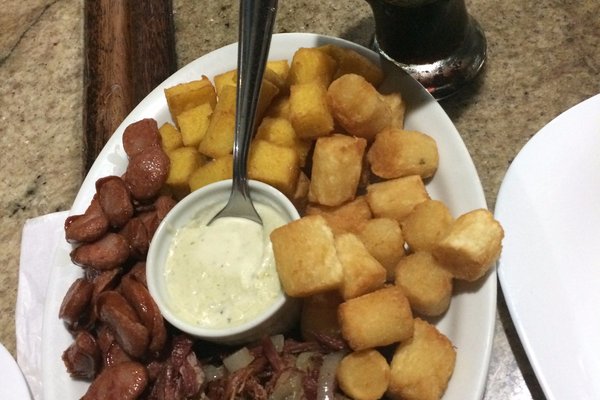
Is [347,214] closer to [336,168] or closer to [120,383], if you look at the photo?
[336,168]

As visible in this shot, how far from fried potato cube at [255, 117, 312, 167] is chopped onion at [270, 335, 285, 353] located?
0.33 meters

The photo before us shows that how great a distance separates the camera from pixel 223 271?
3.54ft

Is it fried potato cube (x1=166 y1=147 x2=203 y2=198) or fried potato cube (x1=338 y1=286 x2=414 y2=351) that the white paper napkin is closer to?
fried potato cube (x1=166 y1=147 x2=203 y2=198)

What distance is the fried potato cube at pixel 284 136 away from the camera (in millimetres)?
1199

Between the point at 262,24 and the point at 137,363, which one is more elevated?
the point at 262,24

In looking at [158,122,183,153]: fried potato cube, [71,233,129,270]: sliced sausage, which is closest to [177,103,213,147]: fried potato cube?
[158,122,183,153]: fried potato cube

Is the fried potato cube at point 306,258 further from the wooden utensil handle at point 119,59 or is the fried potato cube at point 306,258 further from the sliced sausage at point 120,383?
the wooden utensil handle at point 119,59

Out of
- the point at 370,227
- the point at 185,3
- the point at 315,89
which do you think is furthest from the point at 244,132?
the point at 185,3

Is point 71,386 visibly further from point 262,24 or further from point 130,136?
point 262,24

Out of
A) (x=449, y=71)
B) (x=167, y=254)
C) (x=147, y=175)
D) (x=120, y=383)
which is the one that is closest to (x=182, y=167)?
(x=147, y=175)

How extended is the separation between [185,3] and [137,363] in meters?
1.04

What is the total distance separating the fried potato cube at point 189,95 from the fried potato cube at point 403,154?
0.37 meters

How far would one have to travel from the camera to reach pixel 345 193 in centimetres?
113

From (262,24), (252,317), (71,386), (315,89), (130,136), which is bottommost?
(71,386)
